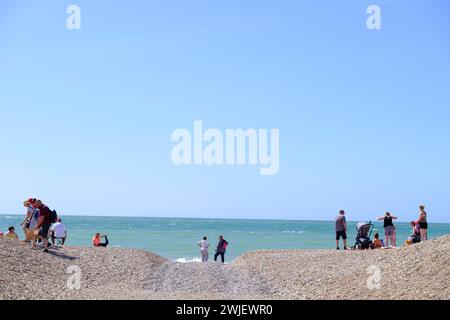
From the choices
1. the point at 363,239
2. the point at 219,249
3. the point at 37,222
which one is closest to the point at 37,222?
the point at 37,222

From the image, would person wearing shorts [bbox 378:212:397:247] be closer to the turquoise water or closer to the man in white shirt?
the man in white shirt

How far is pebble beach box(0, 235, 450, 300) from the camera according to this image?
1372cm

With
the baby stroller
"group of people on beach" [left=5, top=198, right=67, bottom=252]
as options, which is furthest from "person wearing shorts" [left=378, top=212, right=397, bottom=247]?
"group of people on beach" [left=5, top=198, right=67, bottom=252]

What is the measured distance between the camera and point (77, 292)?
14.1 meters

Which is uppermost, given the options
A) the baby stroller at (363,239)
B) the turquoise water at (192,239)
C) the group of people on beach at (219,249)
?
the baby stroller at (363,239)

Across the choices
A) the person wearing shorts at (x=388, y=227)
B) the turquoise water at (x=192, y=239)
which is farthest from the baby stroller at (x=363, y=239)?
the turquoise water at (x=192, y=239)

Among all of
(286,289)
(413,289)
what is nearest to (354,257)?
(286,289)

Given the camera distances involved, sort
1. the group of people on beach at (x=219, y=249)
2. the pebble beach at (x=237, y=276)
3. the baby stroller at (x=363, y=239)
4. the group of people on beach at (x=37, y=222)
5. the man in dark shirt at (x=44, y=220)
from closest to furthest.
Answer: the pebble beach at (x=237, y=276) < the man in dark shirt at (x=44, y=220) < the group of people on beach at (x=37, y=222) < the baby stroller at (x=363, y=239) < the group of people on beach at (x=219, y=249)

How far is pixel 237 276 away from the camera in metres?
19.7

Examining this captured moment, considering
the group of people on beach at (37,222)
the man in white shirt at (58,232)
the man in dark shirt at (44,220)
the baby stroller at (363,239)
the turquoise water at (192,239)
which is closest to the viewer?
the man in dark shirt at (44,220)

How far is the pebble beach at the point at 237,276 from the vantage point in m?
13.7

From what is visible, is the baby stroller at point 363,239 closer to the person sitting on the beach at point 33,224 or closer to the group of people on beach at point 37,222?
the group of people on beach at point 37,222

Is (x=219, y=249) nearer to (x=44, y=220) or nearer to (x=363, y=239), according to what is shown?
(x=363, y=239)

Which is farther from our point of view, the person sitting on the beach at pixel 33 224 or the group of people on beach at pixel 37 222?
the person sitting on the beach at pixel 33 224
